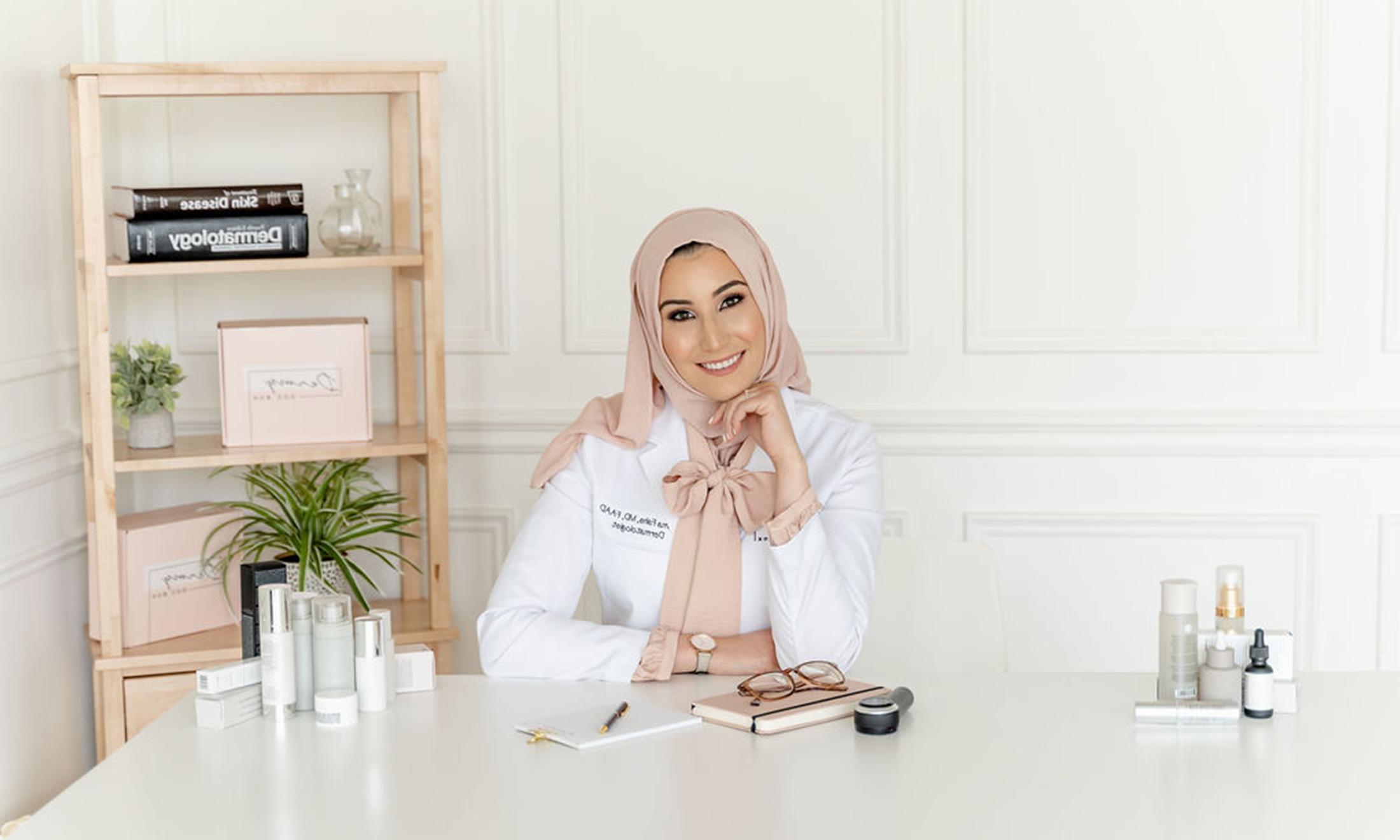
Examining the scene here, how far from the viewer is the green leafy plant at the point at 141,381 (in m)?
3.38

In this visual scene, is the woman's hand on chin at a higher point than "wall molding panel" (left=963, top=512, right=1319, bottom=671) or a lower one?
higher

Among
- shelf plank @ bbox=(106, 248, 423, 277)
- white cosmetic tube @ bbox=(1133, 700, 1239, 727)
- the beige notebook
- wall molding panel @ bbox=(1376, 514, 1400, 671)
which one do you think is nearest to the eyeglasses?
the beige notebook

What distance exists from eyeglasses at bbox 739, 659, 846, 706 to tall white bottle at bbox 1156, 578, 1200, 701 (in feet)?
1.42

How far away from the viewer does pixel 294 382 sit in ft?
11.1

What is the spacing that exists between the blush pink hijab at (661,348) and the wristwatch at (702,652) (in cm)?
38

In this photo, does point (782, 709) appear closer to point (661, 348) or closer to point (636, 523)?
point (636, 523)

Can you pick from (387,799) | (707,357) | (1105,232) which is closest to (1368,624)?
(1105,232)

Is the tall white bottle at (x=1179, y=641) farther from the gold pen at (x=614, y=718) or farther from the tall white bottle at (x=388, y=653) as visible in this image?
the tall white bottle at (x=388, y=653)

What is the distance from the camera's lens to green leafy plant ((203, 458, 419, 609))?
11.2 ft

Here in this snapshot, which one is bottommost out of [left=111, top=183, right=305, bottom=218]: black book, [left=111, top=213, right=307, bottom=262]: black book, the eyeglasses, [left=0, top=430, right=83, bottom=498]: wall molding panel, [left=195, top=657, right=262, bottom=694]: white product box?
the eyeglasses

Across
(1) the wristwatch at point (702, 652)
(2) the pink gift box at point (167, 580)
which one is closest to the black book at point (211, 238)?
(2) the pink gift box at point (167, 580)

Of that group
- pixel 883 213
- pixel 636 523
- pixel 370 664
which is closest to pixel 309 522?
pixel 636 523

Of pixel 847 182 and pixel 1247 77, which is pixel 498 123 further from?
pixel 1247 77

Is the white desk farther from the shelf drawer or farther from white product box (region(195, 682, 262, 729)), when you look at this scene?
the shelf drawer
